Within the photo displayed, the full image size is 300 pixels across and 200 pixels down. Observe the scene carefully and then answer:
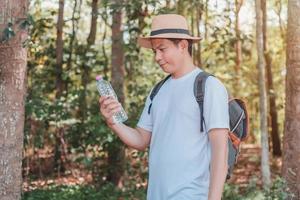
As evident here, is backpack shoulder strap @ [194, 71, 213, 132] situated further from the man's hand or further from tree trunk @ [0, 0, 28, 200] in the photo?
tree trunk @ [0, 0, 28, 200]

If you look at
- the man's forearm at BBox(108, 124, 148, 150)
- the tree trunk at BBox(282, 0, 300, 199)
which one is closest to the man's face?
the man's forearm at BBox(108, 124, 148, 150)

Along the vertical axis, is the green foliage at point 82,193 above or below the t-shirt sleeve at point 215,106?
below

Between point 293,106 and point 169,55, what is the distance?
3.86 m

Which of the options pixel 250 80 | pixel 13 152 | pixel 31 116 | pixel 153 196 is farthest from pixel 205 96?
pixel 250 80

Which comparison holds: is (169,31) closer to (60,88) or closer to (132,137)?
(132,137)

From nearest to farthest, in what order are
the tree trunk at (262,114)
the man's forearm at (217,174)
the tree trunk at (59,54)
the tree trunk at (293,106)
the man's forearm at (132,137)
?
the man's forearm at (217,174) < the man's forearm at (132,137) < the tree trunk at (293,106) < the tree trunk at (262,114) < the tree trunk at (59,54)

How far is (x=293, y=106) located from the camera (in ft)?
21.4

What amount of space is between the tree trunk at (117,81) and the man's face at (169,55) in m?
5.95

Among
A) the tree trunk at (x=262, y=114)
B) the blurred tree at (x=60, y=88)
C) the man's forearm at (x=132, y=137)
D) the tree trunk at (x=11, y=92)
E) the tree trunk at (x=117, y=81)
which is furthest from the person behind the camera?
the blurred tree at (x=60, y=88)

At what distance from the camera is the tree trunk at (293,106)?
6.38 m

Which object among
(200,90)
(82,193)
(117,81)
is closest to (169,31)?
(200,90)

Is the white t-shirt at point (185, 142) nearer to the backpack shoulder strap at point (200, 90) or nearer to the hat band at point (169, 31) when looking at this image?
the backpack shoulder strap at point (200, 90)

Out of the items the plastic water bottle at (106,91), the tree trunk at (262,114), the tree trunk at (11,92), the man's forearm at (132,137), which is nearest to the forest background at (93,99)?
the tree trunk at (262,114)

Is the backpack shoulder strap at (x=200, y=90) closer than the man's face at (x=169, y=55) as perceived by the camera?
Yes
